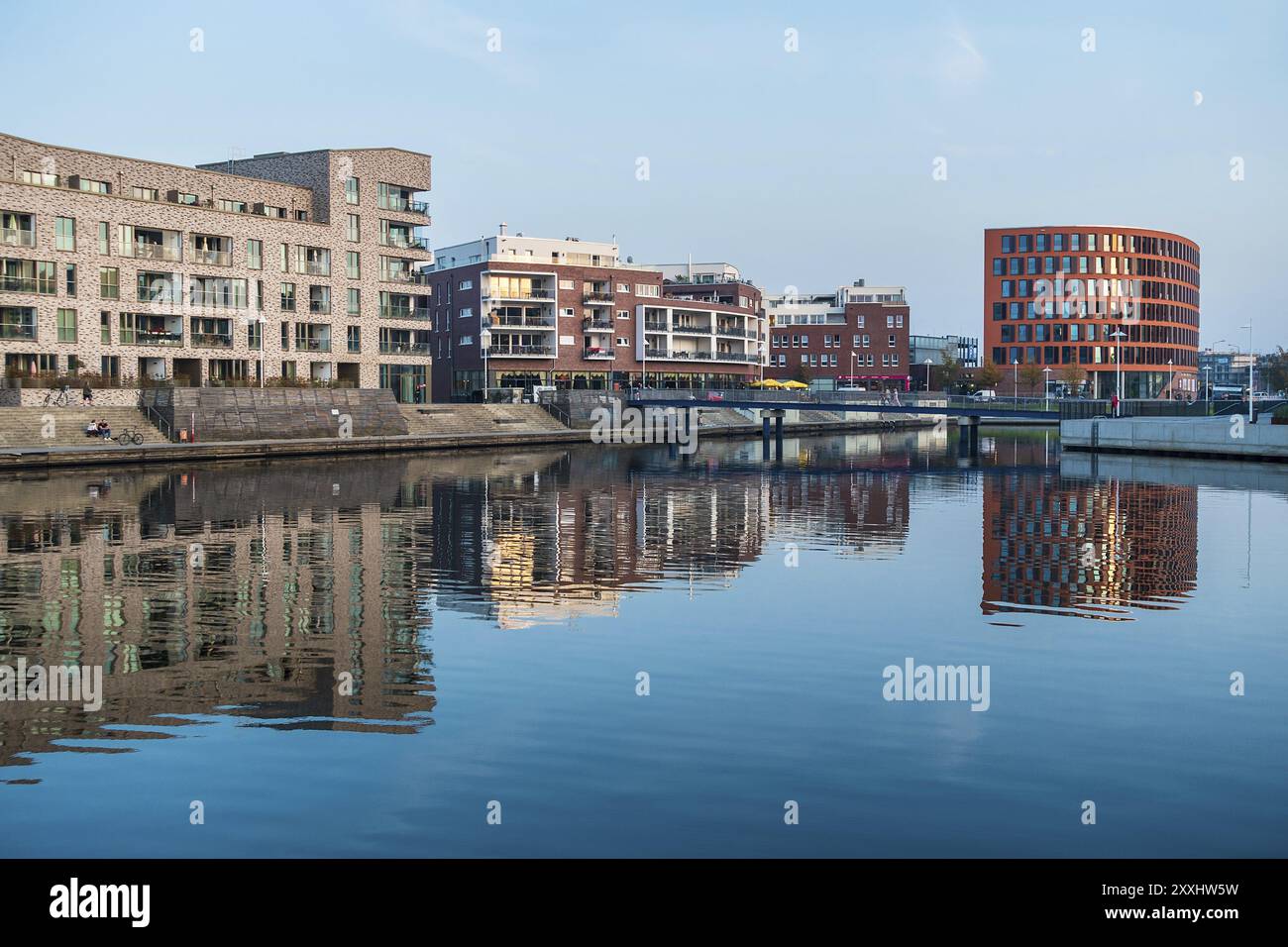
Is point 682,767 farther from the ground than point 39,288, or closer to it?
closer to it

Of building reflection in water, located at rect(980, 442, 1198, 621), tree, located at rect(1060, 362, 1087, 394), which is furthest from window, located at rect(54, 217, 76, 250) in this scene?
tree, located at rect(1060, 362, 1087, 394)

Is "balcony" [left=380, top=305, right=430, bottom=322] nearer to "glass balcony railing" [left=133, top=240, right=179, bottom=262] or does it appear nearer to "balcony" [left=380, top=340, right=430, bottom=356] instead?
"balcony" [left=380, top=340, right=430, bottom=356]

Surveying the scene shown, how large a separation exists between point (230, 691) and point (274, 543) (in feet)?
58.7

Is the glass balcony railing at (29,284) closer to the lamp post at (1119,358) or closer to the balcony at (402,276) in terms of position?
the balcony at (402,276)

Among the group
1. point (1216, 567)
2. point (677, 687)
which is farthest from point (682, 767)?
point (1216, 567)

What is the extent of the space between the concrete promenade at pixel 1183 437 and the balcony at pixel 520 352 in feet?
203

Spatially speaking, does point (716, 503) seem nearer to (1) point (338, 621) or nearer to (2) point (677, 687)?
(1) point (338, 621)

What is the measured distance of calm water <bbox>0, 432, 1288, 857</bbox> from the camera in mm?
12625

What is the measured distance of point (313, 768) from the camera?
1425cm

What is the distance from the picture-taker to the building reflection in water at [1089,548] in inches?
1066

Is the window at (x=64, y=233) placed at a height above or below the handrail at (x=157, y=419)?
above

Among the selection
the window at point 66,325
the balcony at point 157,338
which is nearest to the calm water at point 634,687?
the window at point 66,325

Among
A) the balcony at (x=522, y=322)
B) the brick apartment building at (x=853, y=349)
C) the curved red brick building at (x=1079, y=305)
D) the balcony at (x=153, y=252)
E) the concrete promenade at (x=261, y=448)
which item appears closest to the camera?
the concrete promenade at (x=261, y=448)
